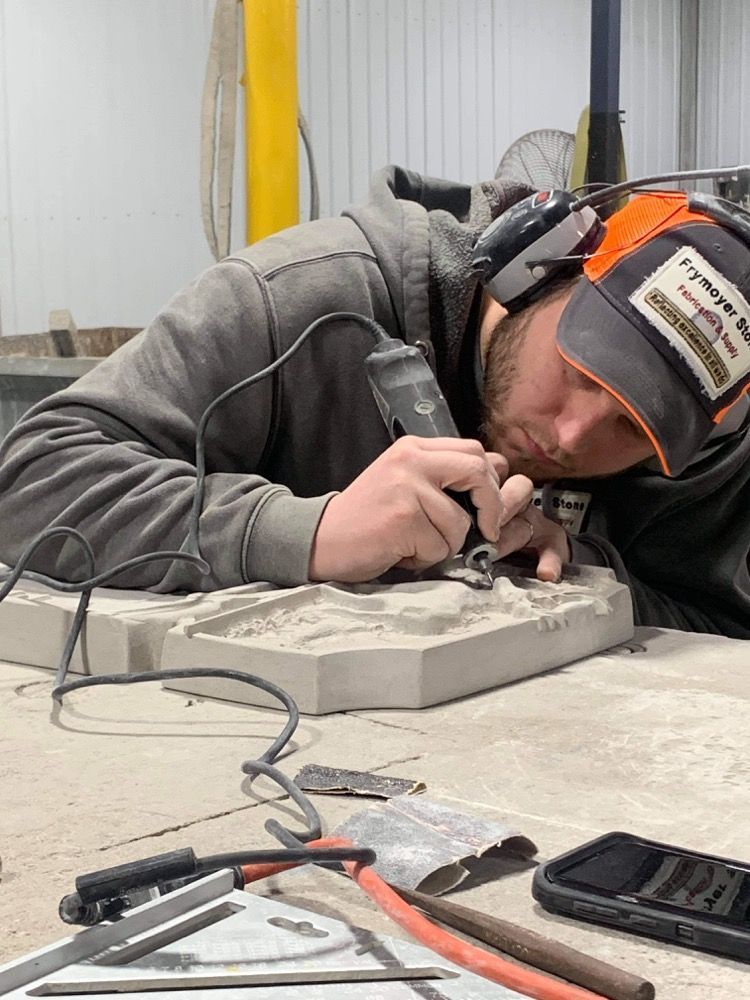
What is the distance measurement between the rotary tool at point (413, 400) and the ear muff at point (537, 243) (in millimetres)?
158

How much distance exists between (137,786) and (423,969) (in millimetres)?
368

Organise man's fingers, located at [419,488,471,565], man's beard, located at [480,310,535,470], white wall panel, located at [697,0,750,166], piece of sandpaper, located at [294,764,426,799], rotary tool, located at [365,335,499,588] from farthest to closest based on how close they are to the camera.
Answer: white wall panel, located at [697,0,750,166], man's beard, located at [480,310,535,470], rotary tool, located at [365,335,499,588], man's fingers, located at [419,488,471,565], piece of sandpaper, located at [294,764,426,799]

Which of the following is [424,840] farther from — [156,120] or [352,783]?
[156,120]

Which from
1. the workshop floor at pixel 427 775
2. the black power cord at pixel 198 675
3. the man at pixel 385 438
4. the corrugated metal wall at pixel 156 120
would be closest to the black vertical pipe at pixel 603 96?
the corrugated metal wall at pixel 156 120

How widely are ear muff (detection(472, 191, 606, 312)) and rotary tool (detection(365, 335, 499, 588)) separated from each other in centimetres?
16

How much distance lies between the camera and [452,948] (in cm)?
62

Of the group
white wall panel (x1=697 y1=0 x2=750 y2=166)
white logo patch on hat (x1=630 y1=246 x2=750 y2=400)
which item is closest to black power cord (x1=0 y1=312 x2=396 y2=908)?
white logo patch on hat (x1=630 y1=246 x2=750 y2=400)

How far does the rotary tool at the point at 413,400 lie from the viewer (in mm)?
1442

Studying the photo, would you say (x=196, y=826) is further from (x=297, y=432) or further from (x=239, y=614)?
(x=297, y=432)

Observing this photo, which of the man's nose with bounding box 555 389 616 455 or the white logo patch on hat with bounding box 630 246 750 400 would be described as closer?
the white logo patch on hat with bounding box 630 246 750 400

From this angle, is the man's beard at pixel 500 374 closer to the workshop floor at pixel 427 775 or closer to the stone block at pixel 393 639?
the stone block at pixel 393 639

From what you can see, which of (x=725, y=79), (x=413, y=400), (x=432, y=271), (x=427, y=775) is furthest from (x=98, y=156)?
(x=725, y=79)

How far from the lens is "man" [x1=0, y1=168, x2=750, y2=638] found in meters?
1.38

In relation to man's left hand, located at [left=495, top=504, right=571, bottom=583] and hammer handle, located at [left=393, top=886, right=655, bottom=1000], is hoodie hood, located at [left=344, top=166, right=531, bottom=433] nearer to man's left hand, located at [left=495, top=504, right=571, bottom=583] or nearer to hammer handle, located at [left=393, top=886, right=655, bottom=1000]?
man's left hand, located at [left=495, top=504, right=571, bottom=583]
